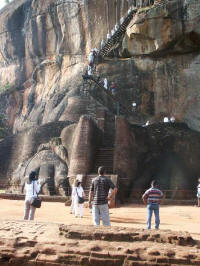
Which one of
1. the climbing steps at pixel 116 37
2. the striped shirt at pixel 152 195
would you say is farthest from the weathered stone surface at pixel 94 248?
the climbing steps at pixel 116 37

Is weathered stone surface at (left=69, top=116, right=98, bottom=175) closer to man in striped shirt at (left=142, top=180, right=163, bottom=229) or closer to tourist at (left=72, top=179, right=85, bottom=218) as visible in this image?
tourist at (left=72, top=179, right=85, bottom=218)

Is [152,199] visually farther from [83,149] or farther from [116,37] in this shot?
[116,37]

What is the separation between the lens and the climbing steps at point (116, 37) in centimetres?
3066

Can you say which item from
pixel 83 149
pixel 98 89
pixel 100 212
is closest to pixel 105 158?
pixel 83 149

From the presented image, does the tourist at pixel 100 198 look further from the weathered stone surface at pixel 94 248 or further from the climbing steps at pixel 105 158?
the climbing steps at pixel 105 158

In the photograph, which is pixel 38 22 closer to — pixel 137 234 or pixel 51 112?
pixel 51 112

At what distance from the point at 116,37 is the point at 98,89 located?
246 inches

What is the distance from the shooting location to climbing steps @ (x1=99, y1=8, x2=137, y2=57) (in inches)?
1207

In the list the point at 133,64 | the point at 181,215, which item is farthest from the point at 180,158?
the point at 133,64

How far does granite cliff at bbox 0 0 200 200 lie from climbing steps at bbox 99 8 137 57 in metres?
0.22

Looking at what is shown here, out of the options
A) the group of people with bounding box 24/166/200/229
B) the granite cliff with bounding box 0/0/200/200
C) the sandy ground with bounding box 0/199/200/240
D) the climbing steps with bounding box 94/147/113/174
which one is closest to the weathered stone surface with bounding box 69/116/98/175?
the granite cliff with bounding box 0/0/200/200

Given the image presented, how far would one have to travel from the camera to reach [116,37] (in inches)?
1273

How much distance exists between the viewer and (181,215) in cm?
1284

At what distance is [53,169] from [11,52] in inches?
1224
